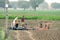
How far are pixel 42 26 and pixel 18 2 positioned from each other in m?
78.9

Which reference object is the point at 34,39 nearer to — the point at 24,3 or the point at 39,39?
the point at 39,39

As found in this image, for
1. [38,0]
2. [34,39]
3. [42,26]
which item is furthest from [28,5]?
[34,39]

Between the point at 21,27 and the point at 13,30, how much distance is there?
703 millimetres

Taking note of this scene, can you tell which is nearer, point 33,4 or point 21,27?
point 21,27

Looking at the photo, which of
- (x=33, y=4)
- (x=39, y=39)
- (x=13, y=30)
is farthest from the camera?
(x=33, y=4)

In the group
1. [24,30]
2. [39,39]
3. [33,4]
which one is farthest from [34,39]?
[33,4]

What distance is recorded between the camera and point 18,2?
322 ft

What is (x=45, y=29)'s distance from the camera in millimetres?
19594

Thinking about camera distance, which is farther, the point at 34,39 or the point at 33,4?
the point at 33,4

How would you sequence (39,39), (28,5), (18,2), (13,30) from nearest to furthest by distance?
(39,39) < (13,30) < (28,5) < (18,2)

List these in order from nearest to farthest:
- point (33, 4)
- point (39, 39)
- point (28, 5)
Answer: point (39, 39), point (33, 4), point (28, 5)

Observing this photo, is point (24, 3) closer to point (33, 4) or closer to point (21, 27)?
point (33, 4)

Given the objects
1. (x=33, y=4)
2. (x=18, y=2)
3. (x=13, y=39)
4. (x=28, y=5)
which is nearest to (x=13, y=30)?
(x=13, y=39)

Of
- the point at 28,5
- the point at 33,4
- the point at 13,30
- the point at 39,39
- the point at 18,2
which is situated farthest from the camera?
the point at 18,2
